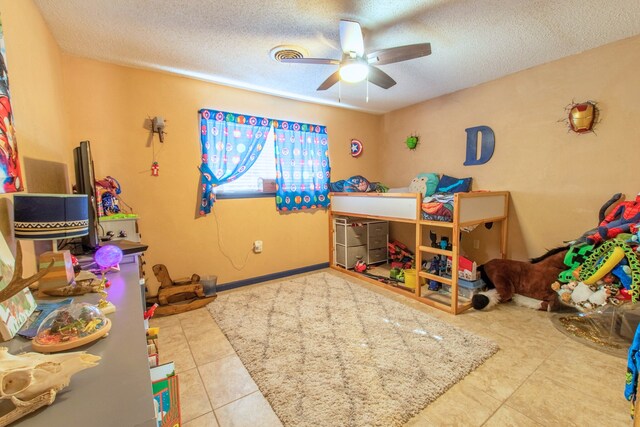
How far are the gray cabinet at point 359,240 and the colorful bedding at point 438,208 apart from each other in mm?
1184

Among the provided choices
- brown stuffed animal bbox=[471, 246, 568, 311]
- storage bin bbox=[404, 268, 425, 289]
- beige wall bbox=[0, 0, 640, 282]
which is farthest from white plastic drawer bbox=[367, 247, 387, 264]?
brown stuffed animal bbox=[471, 246, 568, 311]

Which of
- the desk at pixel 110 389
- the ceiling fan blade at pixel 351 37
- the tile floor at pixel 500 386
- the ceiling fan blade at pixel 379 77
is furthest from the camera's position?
the ceiling fan blade at pixel 379 77

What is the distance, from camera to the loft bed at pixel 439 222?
8.23ft

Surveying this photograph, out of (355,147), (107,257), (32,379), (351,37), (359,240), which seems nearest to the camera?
(32,379)

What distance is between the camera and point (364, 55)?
203 cm

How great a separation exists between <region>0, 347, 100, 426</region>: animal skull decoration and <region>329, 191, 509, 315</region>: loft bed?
101 inches

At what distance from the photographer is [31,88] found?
1.51 meters

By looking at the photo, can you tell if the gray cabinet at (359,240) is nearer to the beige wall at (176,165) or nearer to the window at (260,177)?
the beige wall at (176,165)

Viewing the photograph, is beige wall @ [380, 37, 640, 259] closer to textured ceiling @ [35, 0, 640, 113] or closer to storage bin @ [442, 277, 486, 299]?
textured ceiling @ [35, 0, 640, 113]

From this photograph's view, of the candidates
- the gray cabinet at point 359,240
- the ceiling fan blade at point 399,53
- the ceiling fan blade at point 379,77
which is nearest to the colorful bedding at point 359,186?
the gray cabinet at point 359,240

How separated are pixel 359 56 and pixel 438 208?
4.90ft

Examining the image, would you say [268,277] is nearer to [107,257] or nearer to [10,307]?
[107,257]

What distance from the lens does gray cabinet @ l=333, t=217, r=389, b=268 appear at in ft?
12.3

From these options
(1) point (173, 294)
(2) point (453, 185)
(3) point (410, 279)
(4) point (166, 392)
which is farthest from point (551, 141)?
(1) point (173, 294)
